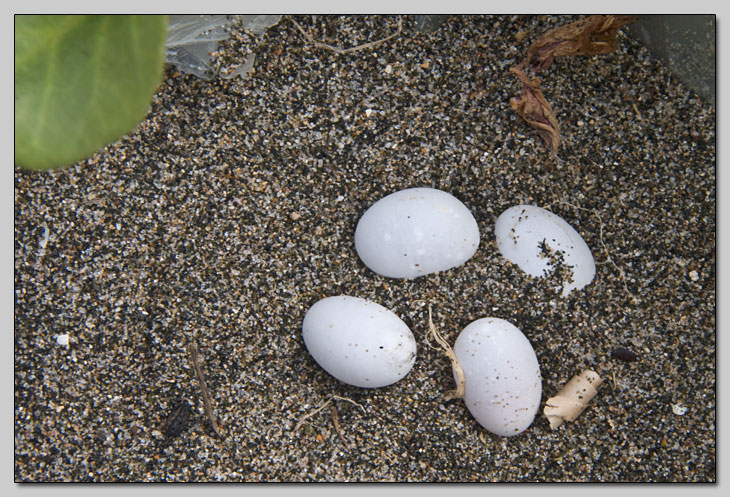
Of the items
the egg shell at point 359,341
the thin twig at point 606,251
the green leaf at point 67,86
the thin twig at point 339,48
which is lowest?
the egg shell at point 359,341

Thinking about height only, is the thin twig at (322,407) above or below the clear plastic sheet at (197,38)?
below

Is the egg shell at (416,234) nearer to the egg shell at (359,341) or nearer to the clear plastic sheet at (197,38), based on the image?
the egg shell at (359,341)

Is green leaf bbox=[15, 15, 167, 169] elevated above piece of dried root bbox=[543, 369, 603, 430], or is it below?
above

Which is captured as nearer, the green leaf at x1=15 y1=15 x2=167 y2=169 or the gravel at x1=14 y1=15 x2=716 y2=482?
the green leaf at x1=15 y1=15 x2=167 y2=169

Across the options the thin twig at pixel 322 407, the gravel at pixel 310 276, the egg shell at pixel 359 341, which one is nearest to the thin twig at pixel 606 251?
the gravel at pixel 310 276

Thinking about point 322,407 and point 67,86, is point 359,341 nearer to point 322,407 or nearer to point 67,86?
point 322,407

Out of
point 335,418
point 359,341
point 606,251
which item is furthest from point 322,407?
point 606,251

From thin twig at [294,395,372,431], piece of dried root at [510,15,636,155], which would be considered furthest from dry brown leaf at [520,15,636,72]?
thin twig at [294,395,372,431]

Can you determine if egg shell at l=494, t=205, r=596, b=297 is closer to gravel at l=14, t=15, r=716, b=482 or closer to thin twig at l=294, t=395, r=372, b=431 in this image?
gravel at l=14, t=15, r=716, b=482
